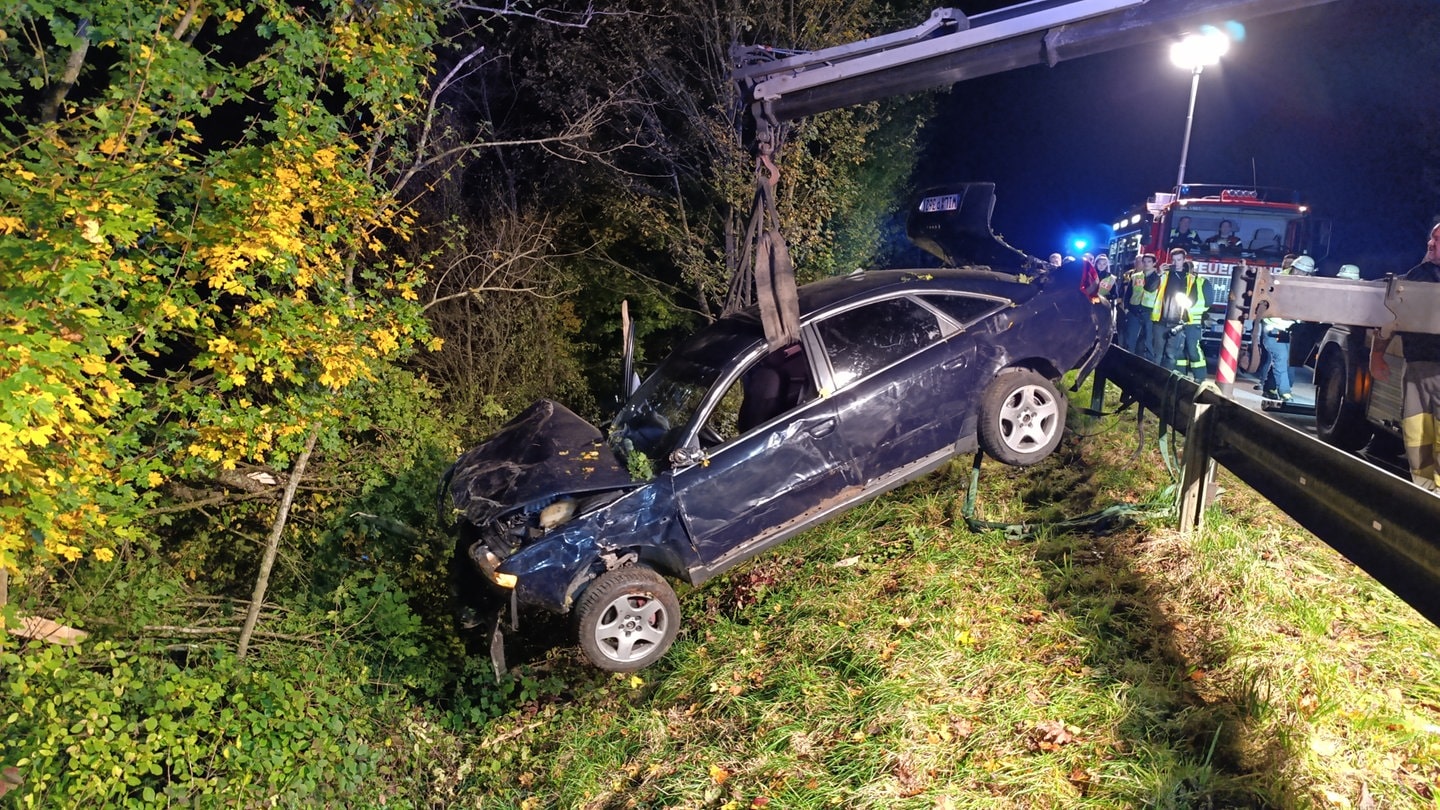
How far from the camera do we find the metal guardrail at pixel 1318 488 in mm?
2850

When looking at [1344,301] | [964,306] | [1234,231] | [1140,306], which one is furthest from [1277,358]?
[964,306]

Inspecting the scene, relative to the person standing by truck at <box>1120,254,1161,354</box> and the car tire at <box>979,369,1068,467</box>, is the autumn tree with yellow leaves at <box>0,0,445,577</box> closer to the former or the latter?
the car tire at <box>979,369,1068,467</box>

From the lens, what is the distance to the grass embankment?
3.27 metres

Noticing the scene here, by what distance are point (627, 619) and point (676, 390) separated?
1510 mm

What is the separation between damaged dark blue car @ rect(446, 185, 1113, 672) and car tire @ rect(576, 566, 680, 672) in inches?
0.4

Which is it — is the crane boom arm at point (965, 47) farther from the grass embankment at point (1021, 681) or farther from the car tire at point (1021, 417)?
the grass embankment at point (1021, 681)

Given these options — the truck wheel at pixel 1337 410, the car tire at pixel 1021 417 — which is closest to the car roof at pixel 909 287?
the car tire at pixel 1021 417

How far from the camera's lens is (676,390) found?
5.66m

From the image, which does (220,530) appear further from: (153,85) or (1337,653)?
(1337,653)

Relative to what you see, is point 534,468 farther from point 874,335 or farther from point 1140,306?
point 1140,306

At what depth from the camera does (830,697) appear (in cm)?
454

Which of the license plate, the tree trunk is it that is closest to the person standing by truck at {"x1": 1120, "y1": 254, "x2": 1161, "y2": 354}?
the license plate

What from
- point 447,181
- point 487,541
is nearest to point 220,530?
point 487,541

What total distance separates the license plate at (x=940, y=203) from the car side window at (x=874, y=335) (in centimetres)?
203
